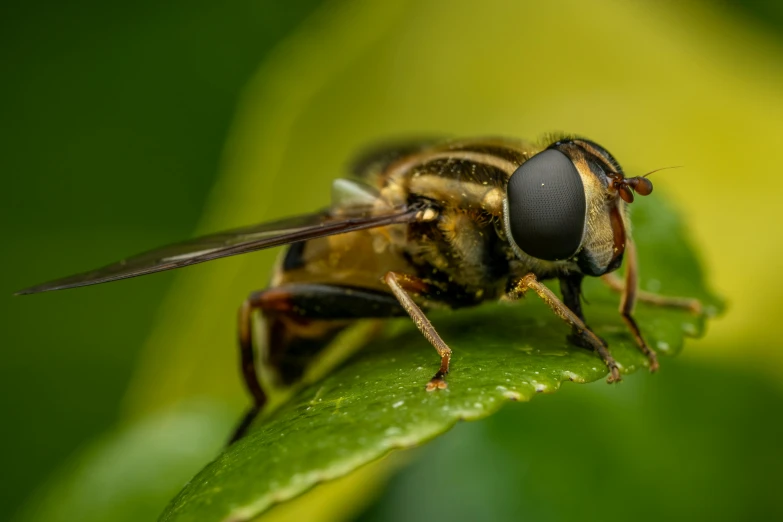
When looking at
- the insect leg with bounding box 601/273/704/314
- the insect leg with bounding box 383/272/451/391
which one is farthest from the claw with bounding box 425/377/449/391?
the insect leg with bounding box 601/273/704/314

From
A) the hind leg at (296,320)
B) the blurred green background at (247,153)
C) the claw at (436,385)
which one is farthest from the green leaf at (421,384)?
the blurred green background at (247,153)

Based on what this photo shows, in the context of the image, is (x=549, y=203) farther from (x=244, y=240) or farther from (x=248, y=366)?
(x=248, y=366)

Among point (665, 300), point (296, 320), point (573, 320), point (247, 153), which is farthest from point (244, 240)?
point (247, 153)

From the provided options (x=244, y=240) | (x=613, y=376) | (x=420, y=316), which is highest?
(x=244, y=240)

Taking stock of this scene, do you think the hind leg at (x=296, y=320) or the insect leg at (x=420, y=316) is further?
the hind leg at (x=296, y=320)

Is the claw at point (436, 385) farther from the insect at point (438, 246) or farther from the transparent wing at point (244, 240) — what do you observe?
the transparent wing at point (244, 240)

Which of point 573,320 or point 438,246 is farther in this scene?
point 438,246
